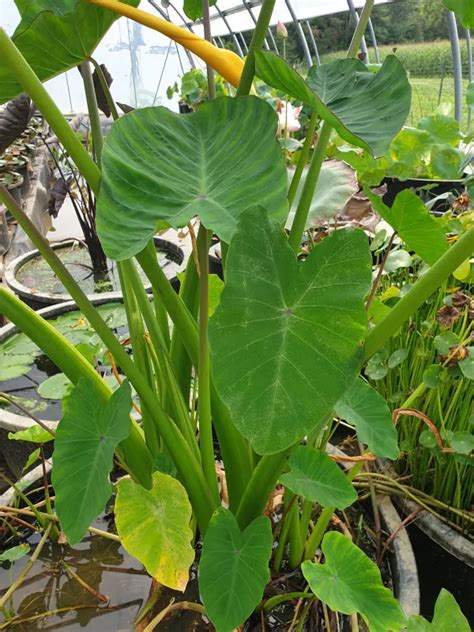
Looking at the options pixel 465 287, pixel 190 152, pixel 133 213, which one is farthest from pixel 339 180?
pixel 465 287

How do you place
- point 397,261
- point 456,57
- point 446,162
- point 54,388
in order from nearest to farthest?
point 397,261
point 54,388
point 446,162
point 456,57

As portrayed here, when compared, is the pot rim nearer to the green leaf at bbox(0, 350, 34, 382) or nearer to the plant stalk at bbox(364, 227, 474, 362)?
the green leaf at bbox(0, 350, 34, 382)

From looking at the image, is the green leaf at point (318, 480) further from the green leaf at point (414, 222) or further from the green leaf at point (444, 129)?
the green leaf at point (444, 129)

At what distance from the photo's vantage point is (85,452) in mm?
611

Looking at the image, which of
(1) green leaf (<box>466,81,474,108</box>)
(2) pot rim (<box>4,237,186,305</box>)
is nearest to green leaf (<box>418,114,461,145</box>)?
A: (1) green leaf (<box>466,81,474,108</box>)

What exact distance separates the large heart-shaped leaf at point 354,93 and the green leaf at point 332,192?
0.17 m

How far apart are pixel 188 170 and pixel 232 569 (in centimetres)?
39

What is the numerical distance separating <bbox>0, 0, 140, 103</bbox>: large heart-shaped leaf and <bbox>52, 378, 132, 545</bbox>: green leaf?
0.34 metres

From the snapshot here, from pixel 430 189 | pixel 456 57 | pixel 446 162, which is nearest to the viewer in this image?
pixel 446 162

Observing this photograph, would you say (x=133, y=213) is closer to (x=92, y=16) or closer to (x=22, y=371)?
(x=92, y=16)

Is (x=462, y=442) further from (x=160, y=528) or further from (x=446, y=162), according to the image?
(x=446, y=162)

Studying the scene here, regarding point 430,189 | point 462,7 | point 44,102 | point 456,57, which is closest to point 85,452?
point 44,102

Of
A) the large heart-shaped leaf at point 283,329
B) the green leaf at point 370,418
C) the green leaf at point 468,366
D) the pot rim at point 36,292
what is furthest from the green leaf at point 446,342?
the pot rim at point 36,292

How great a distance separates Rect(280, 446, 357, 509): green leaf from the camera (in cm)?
57
